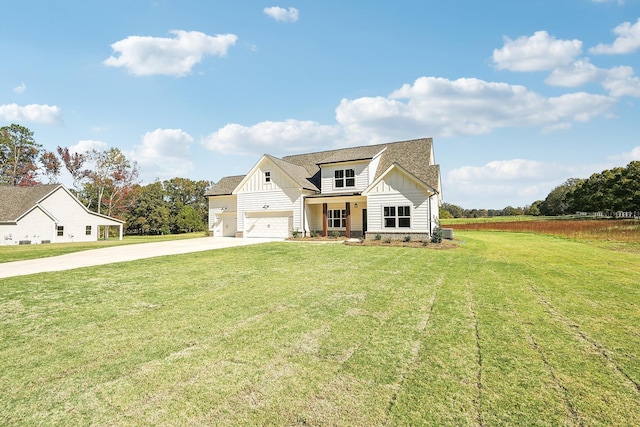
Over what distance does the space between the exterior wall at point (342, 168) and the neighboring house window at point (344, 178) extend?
0.72ft

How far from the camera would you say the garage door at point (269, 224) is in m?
23.4

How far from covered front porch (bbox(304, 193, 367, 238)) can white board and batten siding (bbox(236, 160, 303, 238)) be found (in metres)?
1.15

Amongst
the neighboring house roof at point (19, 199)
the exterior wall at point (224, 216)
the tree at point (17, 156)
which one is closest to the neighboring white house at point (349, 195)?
the exterior wall at point (224, 216)

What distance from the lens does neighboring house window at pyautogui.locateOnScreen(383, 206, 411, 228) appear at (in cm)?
1877

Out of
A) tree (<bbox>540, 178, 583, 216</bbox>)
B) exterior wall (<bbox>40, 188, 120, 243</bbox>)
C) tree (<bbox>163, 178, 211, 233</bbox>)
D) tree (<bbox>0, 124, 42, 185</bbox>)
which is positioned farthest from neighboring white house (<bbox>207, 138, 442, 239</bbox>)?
tree (<bbox>540, 178, 583, 216</bbox>)

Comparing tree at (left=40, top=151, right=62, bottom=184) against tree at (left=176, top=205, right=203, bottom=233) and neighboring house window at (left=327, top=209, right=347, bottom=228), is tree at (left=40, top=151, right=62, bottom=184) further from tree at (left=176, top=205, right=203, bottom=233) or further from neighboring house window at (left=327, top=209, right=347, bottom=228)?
neighboring house window at (left=327, top=209, right=347, bottom=228)

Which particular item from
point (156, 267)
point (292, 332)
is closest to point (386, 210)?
point (156, 267)

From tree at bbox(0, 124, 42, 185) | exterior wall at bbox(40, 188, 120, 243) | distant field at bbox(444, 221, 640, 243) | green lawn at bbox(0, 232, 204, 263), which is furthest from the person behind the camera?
tree at bbox(0, 124, 42, 185)

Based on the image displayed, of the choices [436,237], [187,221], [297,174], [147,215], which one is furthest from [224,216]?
[147,215]

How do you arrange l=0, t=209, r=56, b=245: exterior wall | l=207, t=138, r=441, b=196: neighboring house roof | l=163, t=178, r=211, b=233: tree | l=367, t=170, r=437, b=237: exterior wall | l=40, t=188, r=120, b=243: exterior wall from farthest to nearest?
l=163, t=178, r=211, b=233: tree < l=40, t=188, r=120, b=243: exterior wall < l=0, t=209, r=56, b=245: exterior wall < l=207, t=138, r=441, b=196: neighboring house roof < l=367, t=170, r=437, b=237: exterior wall

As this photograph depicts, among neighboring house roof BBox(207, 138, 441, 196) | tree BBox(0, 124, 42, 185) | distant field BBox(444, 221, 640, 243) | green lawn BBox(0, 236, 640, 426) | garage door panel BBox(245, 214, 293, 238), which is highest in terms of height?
tree BBox(0, 124, 42, 185)

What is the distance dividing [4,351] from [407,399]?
5.16 m

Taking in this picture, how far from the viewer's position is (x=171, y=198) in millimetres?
59281

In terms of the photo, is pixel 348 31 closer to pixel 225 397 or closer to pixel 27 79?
pixel 225 397
